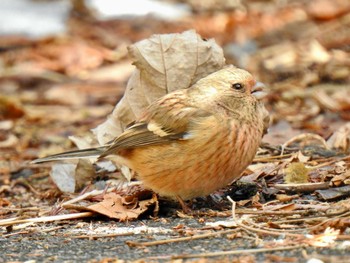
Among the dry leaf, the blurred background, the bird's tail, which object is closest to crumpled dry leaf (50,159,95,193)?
the bird's tail

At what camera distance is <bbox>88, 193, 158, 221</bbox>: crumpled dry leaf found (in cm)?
459

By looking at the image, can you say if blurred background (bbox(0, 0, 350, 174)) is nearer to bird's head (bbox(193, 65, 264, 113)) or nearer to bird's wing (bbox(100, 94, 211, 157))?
bird's head (bbox(193, 65, 264, 113))

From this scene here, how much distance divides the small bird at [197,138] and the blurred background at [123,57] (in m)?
1.26

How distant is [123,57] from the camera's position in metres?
10.1

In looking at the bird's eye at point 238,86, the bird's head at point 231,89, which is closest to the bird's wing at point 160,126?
the bird's head at point 231,89

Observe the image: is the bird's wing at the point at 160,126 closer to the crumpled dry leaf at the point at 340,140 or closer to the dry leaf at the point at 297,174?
the dry leaf at the point at 297,174

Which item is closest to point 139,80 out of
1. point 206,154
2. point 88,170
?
point 88,170

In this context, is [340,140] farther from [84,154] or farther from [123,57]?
[123,57]

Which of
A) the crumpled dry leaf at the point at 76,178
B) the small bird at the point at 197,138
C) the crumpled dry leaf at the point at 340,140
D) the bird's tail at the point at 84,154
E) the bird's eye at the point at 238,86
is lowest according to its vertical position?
the crumpled dry leaf at the point at 76,178

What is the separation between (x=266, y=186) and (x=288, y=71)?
4.23 metres

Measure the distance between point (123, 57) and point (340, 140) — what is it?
15.3 ft

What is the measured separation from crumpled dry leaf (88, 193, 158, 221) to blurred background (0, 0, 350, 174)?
1.63 meters

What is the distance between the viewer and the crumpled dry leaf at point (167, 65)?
553cm

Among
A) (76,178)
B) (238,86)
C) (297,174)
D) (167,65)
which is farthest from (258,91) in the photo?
(76,178)
